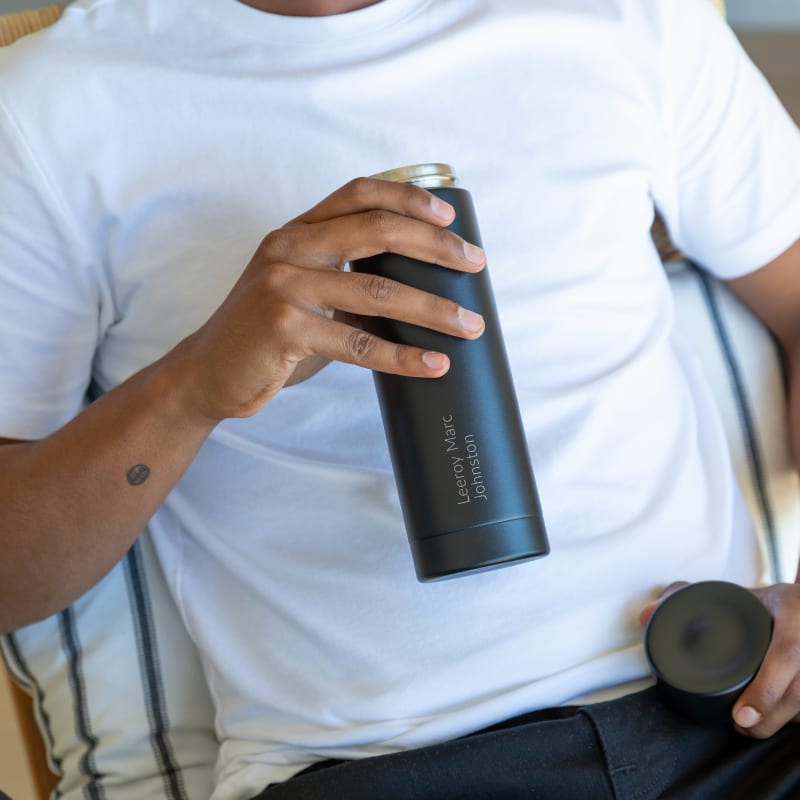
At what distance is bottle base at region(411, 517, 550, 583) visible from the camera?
78cm

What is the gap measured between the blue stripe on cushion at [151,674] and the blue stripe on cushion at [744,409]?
63 cm

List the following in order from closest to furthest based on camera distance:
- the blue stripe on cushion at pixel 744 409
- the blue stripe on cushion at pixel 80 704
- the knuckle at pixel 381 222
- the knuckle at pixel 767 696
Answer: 1. the knuckle at pixel 381 222
2. the knuckle at pixel 767 696
3. the blue stripe on cushion at pixel 80 704
4. the blue stripe on cushion at pixel 744 409

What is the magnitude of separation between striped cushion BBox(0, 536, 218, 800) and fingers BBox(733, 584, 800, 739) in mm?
520

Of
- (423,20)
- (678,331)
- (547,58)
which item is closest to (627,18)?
(547,58)

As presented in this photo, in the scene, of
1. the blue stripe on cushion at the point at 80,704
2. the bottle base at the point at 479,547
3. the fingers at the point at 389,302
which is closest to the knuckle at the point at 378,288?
the fingers at the point at 389,302

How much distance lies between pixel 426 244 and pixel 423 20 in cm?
35

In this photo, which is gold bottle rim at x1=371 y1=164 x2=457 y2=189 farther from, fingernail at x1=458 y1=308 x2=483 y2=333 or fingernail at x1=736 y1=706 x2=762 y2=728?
fingernail at x1=736 y1=706 x2=762 y2=728

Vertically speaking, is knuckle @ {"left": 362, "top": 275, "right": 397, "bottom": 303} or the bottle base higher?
knuckle @ {"left": 362, "top": 275, "right": 397, "bottom": 303}

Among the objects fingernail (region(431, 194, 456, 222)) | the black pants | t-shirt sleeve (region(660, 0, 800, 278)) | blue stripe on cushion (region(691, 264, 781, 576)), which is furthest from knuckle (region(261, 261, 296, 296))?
blue stripe on cushion (region(691, 264, 781, 576))

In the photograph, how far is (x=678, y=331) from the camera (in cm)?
122

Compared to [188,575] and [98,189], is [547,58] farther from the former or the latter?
[188,575]

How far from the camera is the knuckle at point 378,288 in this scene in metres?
0.78

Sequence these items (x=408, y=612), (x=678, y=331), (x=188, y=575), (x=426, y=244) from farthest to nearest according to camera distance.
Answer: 1. (x=678, y=331)
2. (x=188, y=575)
3. (x=408, y=612)
4. (x=426, y=244)

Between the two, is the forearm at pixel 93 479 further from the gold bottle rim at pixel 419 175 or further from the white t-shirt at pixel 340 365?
the gold bottle rim at pixel 419 175
